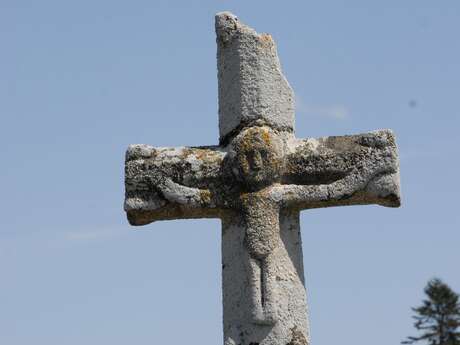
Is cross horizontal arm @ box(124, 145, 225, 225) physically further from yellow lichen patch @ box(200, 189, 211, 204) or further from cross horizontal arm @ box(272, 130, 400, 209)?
cross horizontal arm @ box(272, 130, 400, 209)

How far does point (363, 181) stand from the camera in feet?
28.3

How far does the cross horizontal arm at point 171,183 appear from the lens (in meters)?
8.79

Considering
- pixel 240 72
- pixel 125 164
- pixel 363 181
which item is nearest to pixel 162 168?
pixel 125 164

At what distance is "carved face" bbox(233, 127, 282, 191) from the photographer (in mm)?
8578

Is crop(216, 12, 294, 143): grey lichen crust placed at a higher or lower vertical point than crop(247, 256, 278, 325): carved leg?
higher

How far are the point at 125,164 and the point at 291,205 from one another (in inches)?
52.3

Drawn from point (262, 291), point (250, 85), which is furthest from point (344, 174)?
point (262, 291)

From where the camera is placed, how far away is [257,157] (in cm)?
858

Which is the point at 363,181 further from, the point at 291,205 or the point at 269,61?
the point at 269,61

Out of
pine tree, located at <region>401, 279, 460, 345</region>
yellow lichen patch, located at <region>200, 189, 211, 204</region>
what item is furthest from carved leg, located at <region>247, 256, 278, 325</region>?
pine tree, located at <region>401, 279, 460, 345</region>

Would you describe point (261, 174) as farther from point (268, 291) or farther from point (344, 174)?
point (268, 291)

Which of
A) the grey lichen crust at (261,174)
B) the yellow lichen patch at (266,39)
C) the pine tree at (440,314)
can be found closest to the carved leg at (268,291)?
the grey lichen crust at (261,174)

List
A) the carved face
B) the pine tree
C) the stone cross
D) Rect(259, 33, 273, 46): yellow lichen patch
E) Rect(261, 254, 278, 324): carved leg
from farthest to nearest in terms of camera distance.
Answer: the pine tree < Rect(259, 33, 273, 46): yellow lichen patch < the carved face < the stone cross < Rect(261, 254, 278, 324): carved leg

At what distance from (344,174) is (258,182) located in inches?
25.3
